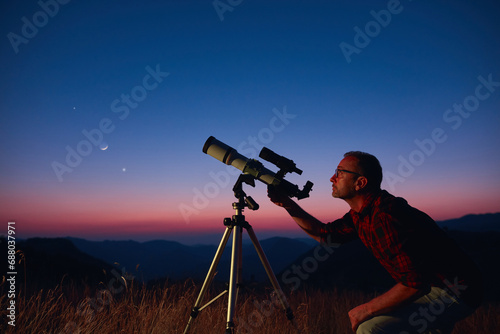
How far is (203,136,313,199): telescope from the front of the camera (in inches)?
123

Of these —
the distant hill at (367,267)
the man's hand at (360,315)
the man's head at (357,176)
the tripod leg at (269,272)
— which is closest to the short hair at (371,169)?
the man's head at (357,176)

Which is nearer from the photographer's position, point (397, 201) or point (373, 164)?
point (397, 201)

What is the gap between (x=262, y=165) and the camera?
320cm

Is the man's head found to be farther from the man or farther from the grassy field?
the grassy field

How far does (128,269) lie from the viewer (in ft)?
12.4

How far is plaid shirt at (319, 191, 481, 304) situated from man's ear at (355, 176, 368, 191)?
0.32 metres

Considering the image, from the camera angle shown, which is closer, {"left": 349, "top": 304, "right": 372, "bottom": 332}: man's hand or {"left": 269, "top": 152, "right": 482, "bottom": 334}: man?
{"left": 269, "top": 152, "right": 482, "bottom": 334}: man

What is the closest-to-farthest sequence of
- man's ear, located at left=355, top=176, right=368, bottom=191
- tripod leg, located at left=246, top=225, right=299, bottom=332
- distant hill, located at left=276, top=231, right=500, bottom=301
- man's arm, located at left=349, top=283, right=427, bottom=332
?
man's arm, located at left=349, top=283, right=427, bottom=332 < man's ear, located at left=355, top=176, right=368, bottom=191 < tripod leg, located at left=246, top=225, right=299, bottom=332 < distant hill, located at left=276, top=231, right=500, bottom=301

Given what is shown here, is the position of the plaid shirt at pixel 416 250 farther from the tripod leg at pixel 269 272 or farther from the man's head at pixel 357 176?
the tripod leg at pixel 269 272

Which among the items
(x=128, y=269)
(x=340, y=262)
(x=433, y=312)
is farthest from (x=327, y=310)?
(x=340, y=262)

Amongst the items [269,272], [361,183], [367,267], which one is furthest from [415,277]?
[367,267]

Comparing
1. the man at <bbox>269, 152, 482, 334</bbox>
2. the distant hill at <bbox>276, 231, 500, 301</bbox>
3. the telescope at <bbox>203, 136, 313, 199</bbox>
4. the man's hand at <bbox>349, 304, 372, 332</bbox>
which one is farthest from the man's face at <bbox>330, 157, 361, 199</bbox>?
the distant hill at <bbox>276, 231, 500, 301</bbox>

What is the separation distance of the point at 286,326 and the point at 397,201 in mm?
2359

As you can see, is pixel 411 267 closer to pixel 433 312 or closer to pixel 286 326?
pixel 433 312
